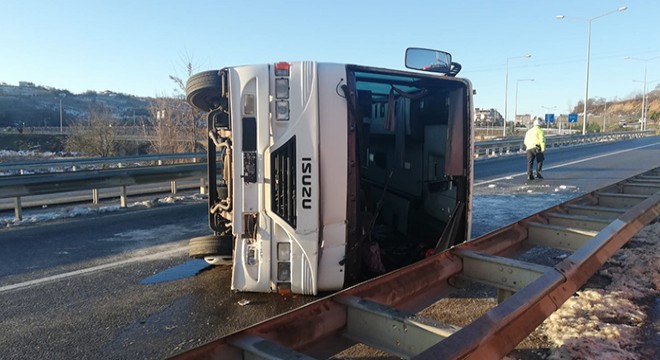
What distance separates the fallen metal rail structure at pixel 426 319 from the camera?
1901mm

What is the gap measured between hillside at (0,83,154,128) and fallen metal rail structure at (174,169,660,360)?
67625 mm

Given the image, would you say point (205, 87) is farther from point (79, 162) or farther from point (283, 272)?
point (79, 162)

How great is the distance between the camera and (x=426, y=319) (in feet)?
7.22

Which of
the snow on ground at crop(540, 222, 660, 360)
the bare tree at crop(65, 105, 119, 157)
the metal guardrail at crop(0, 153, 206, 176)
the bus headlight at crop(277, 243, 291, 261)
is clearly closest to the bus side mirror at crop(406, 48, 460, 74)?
the bus headlight at crop(277, 243, 291, 261)

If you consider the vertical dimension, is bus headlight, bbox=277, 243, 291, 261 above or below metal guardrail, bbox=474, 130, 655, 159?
below

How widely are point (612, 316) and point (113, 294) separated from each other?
4.31 meters

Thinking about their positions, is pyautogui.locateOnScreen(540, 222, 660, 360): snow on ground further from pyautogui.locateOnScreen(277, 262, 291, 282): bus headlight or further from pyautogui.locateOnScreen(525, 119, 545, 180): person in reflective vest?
pyautogui.locateOnScreen(525, 119, 545, 180): person in reflective vest

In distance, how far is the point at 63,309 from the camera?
164 inches

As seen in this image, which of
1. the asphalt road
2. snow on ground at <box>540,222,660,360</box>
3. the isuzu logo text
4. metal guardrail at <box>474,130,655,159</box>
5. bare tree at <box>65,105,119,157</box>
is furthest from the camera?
bare tree at <box>65,105,119,157</box>

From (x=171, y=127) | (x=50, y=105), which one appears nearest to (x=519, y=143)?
(x=171, y=127)

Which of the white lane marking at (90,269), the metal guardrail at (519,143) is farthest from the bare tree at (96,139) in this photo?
the white lane marking at (90,269)

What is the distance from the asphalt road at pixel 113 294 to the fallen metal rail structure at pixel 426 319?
1561mm

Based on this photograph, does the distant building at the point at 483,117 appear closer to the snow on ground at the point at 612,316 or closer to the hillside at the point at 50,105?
the snow on ground at the point at 612,316

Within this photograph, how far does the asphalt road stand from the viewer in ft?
11.6
